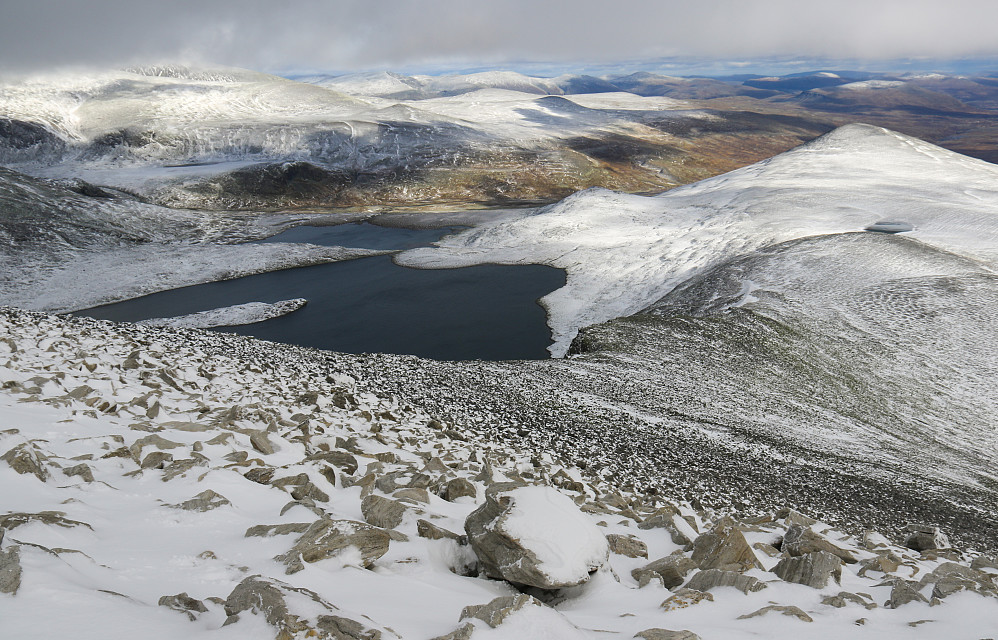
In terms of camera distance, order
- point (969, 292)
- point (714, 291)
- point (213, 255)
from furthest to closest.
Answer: point (213, 255) → point (714, 291) → point (969, 292)

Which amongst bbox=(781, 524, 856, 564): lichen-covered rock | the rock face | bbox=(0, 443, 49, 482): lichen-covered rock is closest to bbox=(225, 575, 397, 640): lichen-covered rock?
the rock face

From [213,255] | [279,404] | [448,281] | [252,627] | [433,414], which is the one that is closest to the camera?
[252,627]

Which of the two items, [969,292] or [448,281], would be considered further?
[448,281]

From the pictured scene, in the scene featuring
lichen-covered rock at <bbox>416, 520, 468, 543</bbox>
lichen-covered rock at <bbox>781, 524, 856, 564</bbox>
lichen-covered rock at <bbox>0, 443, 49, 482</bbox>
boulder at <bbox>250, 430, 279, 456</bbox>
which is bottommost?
lichen-covered rock at <bbox>781, 524, 856, 564</bbox>

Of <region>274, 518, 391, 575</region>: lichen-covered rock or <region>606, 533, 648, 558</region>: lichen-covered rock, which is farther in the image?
<region>606, 533, 648, 558</region>: lichen-covered rock

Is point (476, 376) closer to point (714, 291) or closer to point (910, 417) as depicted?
point (910, 417)

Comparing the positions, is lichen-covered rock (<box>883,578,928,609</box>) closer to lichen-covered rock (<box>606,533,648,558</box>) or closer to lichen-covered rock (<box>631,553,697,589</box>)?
lichen-covered rock (<box>631,553,697,589</box>)

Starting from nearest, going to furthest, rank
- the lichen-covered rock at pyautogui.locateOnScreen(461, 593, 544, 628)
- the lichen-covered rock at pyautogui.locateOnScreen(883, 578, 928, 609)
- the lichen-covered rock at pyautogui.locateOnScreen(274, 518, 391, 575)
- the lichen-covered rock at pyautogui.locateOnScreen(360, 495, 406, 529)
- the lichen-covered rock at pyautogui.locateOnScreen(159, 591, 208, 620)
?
the lichen-covered rock at pyautogui.locateOnScreen(159, 591, 208, 620) → the lichen-covered rock at pyautogui.locateOnScreen(461, 593, 544, 628) → the lichen-covered rock at pyautogui.locateOnScreen(274, 518, 391, 575) → the lichen-covered rock at pyautogui.locateOnScreen(883, 578, 928, 609) → the lichen-covered rock at pyautogui.locateOnScreen(360, 495, 406, 529)

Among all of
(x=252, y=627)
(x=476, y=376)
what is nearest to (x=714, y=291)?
(x=476, y=376)
